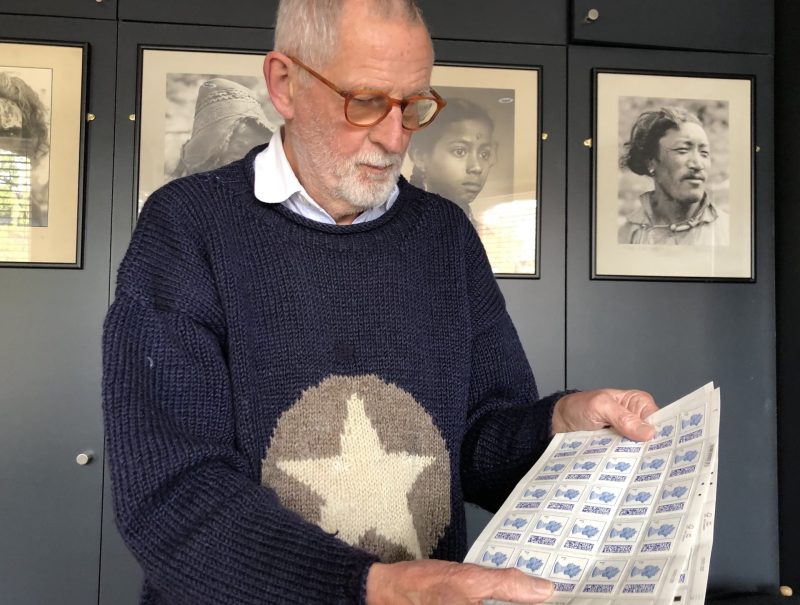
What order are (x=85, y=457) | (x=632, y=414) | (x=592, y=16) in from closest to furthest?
(x=632, y=414), (x=85, y=457), (x=592, y=16)

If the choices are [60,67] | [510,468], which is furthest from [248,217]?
[60,67]

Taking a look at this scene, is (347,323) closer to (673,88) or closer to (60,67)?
(60,67)

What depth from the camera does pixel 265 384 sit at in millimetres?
923

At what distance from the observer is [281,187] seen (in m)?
1.03

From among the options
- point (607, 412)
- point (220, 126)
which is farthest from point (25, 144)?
point (607, 412)

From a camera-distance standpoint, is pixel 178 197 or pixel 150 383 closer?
pixel 150 383

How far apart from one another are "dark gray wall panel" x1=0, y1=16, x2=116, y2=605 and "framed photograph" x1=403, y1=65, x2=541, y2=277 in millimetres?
876

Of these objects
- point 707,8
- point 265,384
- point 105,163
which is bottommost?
point 265,384

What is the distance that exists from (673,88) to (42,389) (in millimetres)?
1979

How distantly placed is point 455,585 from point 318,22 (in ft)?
2.40

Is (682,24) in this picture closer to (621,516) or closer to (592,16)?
(592,16)

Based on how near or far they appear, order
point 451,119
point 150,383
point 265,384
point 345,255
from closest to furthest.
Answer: point 150,383 < point 265,384 < point 345,255 < point 451,119

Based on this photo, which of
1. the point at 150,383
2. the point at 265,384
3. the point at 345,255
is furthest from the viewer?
the point at 345,255

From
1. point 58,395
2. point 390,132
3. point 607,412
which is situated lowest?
point 58,395
